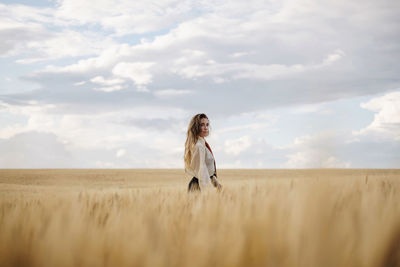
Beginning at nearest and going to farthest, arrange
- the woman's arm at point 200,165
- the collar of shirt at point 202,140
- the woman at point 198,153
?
the woman's arm at point 200,165 < the woman at point 198,153 < the collar of shirt at point 202,140

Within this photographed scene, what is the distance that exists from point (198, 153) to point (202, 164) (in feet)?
0.68

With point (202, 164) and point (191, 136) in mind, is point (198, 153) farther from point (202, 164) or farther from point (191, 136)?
point (191, 136)

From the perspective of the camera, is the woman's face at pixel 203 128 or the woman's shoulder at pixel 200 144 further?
the woman's face at pixel 203 128

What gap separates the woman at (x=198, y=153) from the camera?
16.2ft

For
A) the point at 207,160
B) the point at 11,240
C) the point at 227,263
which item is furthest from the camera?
the point at 207,160

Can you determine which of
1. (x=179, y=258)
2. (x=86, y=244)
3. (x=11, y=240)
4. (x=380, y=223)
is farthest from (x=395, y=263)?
(x=11, y=240)

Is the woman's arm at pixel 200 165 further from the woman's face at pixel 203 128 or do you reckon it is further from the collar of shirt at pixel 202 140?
the woman's face at pixel 203 128

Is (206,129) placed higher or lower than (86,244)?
higher

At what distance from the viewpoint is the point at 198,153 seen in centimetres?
496

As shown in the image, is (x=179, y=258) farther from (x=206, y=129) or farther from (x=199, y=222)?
(x=206, y=129)

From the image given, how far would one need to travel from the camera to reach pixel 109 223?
4.02ft

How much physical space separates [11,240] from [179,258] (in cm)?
60

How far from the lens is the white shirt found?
4.75 m

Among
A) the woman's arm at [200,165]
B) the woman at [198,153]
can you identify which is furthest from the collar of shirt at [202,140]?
the woman's arm at [200,165]
